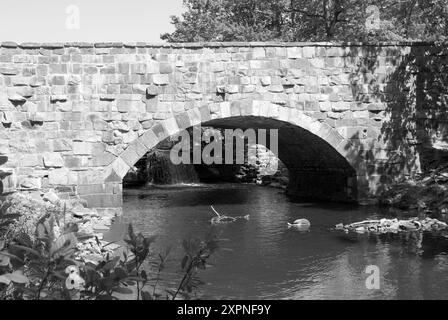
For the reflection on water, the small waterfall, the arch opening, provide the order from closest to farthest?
the reflection on water, the arch opening, the small waterfall

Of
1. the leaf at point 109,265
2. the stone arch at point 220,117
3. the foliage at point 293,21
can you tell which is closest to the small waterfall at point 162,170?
the foliage at point 293,21

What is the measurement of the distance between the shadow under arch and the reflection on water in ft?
3.80

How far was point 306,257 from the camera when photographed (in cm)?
733

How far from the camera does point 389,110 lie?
41.0ft

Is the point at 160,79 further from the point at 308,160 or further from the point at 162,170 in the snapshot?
the point at 162,170

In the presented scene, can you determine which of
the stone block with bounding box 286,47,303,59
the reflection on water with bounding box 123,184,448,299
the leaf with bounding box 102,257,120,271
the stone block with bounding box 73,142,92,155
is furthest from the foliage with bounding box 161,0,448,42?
the leaf with bounding box 102,257,120,271

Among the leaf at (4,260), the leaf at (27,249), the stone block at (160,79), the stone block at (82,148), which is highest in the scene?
the stone block at (160,79)

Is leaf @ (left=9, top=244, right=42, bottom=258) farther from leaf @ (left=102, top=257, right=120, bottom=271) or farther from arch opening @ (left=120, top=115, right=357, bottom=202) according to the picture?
arch opening @ (left=120, top=115, right=357, bottom=202)

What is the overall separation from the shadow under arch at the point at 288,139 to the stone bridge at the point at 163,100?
A: 0.09 feet

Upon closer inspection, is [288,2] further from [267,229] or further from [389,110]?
[267,229]

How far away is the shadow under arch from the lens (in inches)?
439

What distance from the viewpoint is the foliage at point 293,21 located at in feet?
58.7

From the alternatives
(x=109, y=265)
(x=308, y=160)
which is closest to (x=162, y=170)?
(x=308, y=160)

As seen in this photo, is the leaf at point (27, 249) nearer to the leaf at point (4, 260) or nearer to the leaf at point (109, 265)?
the leaf at point (4, 260)
